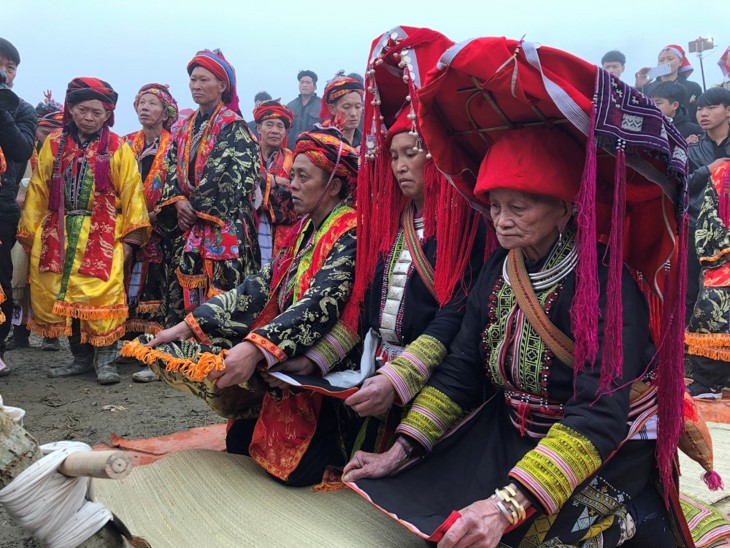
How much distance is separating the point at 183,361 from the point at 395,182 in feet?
3.62

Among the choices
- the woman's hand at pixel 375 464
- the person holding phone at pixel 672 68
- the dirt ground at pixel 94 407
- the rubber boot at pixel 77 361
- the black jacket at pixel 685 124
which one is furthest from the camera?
the person holding phone at pixel 672 68

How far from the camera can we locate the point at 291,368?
2.73 m

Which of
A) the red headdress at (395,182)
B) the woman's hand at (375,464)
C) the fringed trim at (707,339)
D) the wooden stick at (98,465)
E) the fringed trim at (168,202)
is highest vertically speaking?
the red headdress at (395,182)

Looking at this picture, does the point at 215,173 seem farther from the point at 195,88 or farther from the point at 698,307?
the point at 698,307

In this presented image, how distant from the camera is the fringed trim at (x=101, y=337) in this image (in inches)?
198

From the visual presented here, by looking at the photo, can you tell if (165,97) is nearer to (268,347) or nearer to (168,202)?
(168,202)

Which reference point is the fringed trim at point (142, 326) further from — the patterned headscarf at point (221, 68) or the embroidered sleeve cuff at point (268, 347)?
the embroidered sleeve cuff at point (268, 347)

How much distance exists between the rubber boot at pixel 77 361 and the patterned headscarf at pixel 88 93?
5.64 ft

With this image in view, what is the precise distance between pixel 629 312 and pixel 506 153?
1.87 ft

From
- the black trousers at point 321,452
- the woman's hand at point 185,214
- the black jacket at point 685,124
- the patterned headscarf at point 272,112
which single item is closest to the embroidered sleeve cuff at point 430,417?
the black trousers at point 321,452

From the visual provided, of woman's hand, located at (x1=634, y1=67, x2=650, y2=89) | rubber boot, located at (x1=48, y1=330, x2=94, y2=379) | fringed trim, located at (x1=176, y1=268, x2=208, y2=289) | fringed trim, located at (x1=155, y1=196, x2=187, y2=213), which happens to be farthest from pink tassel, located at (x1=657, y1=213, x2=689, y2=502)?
woman's hand, located at (x1=634, y1=67, x2=650, y2=89)

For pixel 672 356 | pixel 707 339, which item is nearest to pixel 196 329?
pixel 672 356

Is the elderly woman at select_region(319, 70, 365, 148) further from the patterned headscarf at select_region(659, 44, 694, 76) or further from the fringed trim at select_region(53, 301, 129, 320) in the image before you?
the patterned headscarf at select_region(659, 44, 694, 76)

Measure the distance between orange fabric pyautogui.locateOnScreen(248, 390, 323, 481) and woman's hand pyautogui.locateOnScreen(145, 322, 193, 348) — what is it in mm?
435
